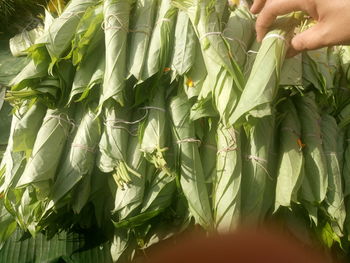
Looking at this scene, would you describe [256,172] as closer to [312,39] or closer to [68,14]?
[312,39]

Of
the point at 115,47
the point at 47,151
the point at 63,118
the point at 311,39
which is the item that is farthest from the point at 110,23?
the point at 311,39

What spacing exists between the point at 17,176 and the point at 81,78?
337mm

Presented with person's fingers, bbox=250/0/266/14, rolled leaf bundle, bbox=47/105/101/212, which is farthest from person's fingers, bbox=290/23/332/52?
rolled leaf bundle, bbox=47/105/101/212

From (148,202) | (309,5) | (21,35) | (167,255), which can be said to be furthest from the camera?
(21,35)

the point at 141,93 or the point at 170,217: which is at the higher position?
the point at 141,93

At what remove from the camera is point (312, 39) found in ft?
3.86

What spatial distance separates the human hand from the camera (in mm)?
1091

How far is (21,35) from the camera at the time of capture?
5.93 feet

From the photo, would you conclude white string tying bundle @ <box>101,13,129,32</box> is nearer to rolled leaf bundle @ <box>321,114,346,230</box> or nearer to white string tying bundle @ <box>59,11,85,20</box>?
white string tying bundle @ <box>59,11,85,20</box>

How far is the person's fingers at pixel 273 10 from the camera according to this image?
116cm

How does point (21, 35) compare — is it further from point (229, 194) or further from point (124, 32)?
point (229, 194)

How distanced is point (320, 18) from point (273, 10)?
5.2 inches

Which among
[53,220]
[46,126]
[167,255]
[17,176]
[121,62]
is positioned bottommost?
[53,220]

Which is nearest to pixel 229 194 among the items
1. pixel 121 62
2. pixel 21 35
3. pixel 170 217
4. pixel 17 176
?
pixel 170 217
